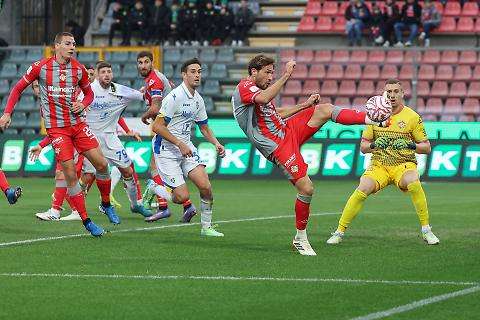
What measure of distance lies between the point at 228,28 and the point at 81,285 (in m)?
25.2

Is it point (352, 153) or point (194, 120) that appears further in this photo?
point (352, 153)

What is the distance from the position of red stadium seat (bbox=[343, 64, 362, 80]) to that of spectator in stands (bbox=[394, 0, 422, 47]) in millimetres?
1584

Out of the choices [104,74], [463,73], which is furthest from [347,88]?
[104,74]

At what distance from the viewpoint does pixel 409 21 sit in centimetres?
3422

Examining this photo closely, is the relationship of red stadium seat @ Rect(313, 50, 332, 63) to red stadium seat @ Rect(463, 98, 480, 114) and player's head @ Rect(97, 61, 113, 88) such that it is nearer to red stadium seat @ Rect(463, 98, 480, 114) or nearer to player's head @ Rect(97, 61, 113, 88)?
red stadium seat @ Rect(463, 98, 480, 114)

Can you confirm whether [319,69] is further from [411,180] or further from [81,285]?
[81,285]

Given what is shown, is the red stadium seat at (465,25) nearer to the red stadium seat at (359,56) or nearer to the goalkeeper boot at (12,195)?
the red stadium seat at (359,56)

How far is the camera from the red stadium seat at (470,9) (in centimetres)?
3528

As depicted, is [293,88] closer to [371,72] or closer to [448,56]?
[371,72]

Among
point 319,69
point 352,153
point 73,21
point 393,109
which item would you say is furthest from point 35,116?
point 393,109

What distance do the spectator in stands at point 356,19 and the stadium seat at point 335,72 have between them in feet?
5.69

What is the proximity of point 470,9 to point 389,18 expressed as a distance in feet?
8.38

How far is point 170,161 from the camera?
1612 cm

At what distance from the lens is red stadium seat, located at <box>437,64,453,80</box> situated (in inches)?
1277
